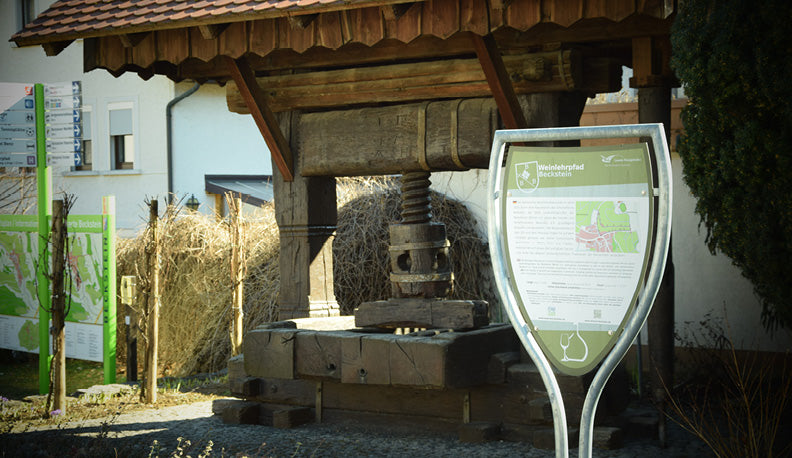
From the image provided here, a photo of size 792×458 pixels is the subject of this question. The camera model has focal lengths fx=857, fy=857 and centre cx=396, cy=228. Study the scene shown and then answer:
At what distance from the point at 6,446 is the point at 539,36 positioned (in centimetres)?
448

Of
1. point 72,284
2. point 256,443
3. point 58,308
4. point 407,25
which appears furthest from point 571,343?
point 72,284

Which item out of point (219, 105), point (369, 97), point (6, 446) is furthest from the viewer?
point (219, 105)

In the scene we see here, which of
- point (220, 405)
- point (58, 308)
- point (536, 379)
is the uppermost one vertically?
point (58, 308)

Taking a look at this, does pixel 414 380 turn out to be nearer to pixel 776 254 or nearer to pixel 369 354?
pixel 369 354

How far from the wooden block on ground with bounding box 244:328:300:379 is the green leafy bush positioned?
10.1 feet

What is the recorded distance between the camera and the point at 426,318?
6.35 m

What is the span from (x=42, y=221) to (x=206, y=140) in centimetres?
1071

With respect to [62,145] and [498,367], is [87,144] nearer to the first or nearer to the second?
[62,145]

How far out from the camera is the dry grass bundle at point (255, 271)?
401 inches

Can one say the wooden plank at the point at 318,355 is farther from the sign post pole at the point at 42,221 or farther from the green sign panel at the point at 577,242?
the sign post pole at the point at 42,221

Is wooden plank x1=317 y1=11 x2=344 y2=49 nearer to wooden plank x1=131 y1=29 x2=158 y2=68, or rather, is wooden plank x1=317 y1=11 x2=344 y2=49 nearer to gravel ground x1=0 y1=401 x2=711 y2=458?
wooden plank x1=131 y1=29 x2=158 y2=68

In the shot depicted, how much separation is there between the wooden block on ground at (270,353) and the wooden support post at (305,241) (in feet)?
2.67

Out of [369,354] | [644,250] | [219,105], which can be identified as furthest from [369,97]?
[219,105]

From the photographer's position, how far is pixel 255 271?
10.7m
